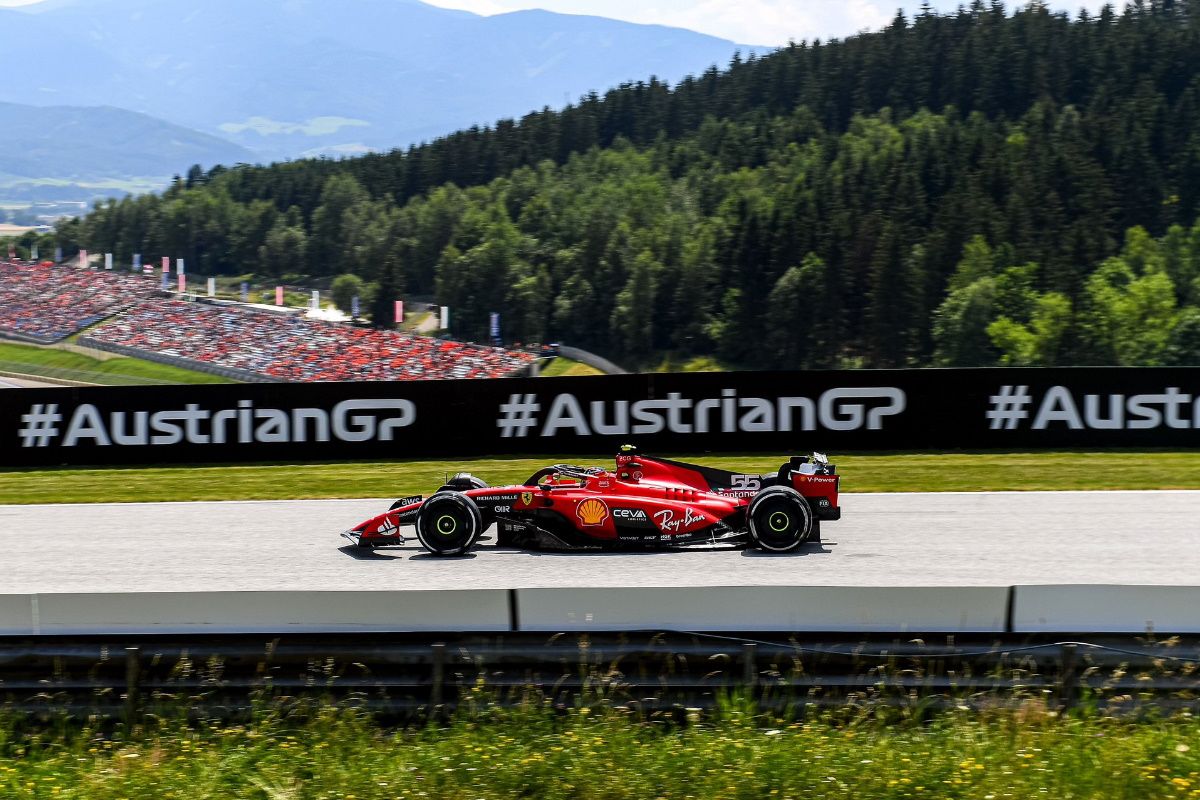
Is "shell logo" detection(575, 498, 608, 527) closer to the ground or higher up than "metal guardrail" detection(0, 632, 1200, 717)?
higher up

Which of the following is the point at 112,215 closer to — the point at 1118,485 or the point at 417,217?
the point at 417,217

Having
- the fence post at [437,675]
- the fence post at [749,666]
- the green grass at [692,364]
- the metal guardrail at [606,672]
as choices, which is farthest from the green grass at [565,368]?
the fence post at [749,666]

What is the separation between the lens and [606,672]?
22.2 ft

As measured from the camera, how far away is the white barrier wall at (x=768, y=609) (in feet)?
22.7

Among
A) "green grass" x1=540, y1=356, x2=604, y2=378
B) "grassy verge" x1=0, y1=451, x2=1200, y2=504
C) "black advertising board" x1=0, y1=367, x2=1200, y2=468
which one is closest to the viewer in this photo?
"grassy verge" x1=0, y1=451, x2=1200, y2=504

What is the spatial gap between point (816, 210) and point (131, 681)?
77291mm

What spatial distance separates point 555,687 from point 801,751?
54.6 inches

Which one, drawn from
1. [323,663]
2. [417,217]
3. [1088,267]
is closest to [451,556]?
[323,663]

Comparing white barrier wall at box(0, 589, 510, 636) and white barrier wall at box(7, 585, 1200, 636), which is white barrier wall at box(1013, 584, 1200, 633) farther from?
white barrier wall at box(0, 589, 510, 636)

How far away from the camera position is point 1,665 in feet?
23.1

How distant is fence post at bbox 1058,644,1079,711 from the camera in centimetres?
648

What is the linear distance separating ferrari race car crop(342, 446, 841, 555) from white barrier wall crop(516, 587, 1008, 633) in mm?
3844

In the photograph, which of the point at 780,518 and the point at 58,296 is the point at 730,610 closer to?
the point at 780,518

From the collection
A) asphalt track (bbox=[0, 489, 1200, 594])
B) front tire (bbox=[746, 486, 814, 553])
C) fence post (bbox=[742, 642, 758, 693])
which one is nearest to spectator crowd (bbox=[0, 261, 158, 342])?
asphalt track (bbox=[0, 489, 1200, 594])
